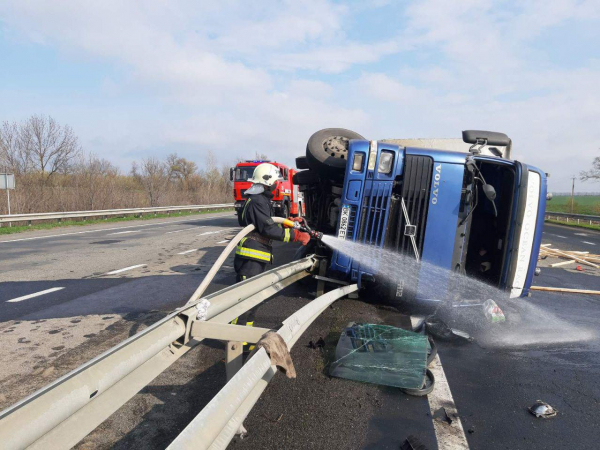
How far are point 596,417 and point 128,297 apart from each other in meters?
5.61

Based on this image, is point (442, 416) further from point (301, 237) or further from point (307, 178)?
point (307, 178)

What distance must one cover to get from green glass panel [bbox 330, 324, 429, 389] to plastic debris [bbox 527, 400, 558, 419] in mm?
798

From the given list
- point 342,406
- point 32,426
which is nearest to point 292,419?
point 342,406

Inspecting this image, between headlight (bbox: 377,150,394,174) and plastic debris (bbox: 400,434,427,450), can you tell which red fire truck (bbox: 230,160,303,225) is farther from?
plastic debris (bbox: 400,434,427,450)

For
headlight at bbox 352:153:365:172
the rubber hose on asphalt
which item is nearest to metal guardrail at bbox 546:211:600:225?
headlight at bbox 352:153:365:172

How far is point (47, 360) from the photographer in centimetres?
385

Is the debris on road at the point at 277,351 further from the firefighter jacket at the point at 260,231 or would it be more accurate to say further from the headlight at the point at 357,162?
the headlight at the point at 357,162

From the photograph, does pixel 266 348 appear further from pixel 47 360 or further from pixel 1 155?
pixel 1 155

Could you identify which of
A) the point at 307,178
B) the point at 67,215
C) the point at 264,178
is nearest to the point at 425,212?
the point at 264,178

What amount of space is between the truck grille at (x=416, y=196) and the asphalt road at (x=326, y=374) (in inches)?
39.6

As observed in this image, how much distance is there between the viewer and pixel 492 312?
5.33m

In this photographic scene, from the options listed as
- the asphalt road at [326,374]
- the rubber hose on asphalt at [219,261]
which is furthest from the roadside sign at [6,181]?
the rubber hose on asphalt at [219,261]

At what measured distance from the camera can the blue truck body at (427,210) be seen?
5.07 metres

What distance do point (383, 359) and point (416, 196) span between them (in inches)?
88.7
